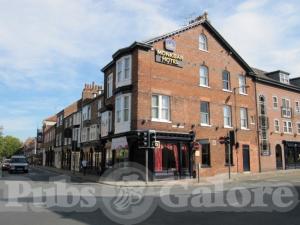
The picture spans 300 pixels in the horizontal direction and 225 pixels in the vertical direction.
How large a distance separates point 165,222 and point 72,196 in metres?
7.60

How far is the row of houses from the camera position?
89.2ft

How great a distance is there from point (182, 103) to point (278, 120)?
15.3 metres

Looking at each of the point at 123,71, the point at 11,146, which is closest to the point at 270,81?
the point at 123,71

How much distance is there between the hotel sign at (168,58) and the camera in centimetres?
2822

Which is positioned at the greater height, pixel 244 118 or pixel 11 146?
pixel 244 118

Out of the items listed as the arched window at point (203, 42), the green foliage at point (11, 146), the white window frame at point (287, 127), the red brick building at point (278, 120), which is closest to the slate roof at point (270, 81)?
the red brick building at point (278, 120)

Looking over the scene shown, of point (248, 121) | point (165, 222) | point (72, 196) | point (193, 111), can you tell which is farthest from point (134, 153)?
point (165, 222)

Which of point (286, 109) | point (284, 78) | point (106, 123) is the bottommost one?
point (106, 123)

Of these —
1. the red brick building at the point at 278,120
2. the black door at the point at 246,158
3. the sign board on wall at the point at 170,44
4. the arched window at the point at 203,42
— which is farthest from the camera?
the red brick building at the point at 278,120

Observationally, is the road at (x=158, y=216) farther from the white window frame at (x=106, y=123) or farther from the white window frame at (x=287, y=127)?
the white window frame at (x=287, y=127)

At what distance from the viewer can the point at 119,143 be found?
28078mm

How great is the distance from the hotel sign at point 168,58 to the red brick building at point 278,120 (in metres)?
11.4

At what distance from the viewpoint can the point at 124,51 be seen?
2852 centimetres

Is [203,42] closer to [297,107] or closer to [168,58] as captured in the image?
[168,58]
